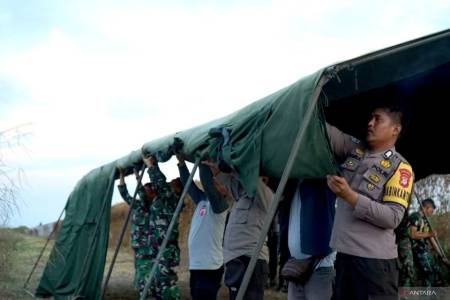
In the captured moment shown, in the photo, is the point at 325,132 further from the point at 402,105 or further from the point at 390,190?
the point at 402,105

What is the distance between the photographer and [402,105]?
3936mm


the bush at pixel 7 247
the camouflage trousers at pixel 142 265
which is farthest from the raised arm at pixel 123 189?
the bush at pixel 7 247

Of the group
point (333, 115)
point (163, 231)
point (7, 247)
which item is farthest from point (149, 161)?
point (333, 115)

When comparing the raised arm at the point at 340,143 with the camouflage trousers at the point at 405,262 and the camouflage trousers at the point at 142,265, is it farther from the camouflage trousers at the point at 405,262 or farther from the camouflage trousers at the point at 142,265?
the camouflage trousers at the point at 142,265

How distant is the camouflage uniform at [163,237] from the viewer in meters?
6.71

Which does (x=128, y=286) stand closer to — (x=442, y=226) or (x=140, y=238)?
(x=140, y=238)

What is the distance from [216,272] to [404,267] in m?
2.11

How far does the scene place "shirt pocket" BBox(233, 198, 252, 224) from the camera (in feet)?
15.5

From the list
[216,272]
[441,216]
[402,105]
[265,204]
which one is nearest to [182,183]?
[216,272]

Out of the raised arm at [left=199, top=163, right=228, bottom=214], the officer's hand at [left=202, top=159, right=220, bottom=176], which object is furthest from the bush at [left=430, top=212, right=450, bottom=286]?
the officer's hand at [left=202, top=159, right=220, bottom=176]

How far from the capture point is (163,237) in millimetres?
7008

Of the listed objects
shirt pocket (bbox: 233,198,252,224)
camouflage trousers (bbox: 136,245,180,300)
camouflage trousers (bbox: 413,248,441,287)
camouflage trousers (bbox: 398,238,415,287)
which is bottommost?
camouflage trousers (bbox: 413,248,441,287)

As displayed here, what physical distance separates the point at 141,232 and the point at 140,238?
9 centimetres

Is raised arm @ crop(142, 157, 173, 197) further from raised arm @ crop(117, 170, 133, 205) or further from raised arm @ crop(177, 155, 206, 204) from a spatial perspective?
raised arm @ crop(117, 170, 133, 205)
